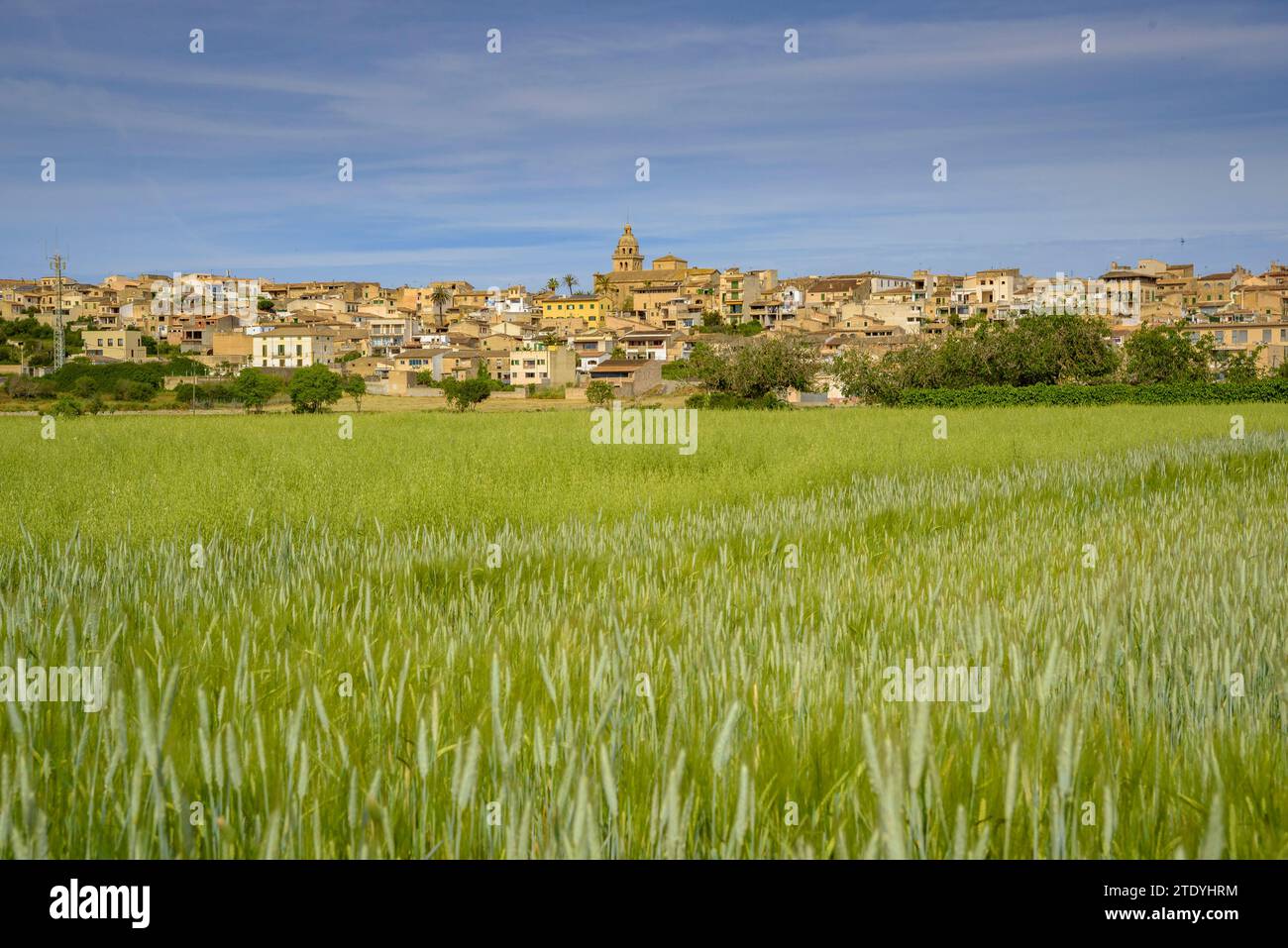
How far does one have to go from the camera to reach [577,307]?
15512 centimetres

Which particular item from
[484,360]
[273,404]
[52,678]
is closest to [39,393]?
[273,404]

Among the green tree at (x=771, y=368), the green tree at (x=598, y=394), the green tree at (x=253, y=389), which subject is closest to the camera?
the green tree at (x=771, y=368)

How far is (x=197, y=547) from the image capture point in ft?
23.6

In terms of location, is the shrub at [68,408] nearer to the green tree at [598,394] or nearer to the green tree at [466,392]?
the green tree at [466,392]

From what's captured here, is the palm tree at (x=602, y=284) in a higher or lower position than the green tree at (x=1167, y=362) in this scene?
higher

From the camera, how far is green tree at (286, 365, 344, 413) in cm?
6412

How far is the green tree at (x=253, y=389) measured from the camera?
66.7 meters

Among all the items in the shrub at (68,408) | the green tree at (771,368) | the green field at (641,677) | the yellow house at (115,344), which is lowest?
the green field at (641,677)

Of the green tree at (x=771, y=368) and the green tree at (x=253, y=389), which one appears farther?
the green tree at (x=253, y=389)

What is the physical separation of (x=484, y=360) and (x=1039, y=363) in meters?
64.5

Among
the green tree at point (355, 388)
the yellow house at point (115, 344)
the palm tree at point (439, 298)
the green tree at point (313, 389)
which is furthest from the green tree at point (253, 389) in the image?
the palm tree at point (439, 298)

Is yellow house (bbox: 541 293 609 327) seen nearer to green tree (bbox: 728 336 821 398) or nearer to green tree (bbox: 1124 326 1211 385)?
green tree (bbox: 728 336 821 398)

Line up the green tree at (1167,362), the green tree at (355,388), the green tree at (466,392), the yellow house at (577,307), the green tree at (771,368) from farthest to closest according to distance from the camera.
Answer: the yellow house at (577,307)
the green tree at (355,388)
the green tree at (466,392)
the green tree at (771,368)
the green tree at (1167,362)

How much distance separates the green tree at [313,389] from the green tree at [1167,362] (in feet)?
167
